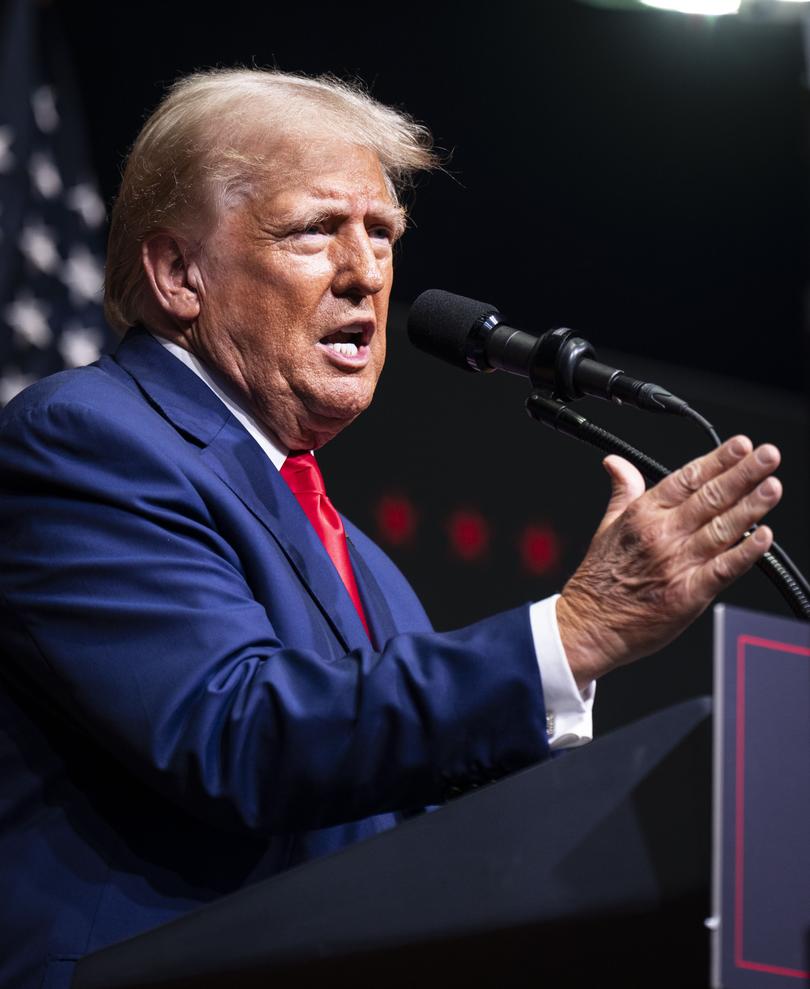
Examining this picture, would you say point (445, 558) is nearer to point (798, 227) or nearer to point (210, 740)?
point (798, 227)

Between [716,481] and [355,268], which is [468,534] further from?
[716,481]

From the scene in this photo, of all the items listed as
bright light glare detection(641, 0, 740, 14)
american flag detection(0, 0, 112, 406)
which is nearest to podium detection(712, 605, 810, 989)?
bright light glare detection(641, 0, 740, 14)

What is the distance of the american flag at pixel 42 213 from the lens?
338 centimetres

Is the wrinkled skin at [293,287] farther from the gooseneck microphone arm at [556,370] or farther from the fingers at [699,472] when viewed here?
the fingers at [699,472]

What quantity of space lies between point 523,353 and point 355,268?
1.29 feet

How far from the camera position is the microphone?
130 cm

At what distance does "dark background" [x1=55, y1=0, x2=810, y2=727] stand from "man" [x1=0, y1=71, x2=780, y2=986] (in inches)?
65.3

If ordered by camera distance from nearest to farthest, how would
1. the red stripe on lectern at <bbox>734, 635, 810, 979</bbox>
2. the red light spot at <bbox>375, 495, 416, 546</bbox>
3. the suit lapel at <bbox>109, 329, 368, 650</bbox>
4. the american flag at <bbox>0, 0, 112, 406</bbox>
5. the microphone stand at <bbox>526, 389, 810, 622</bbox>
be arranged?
the red stripe on lectern at <bbox>734, 635, 810, 979</bbox> < the microphone stand at <bbox>526, 389, 810, 622</bbox> < the suit lapel at <bbox>109, 329, 368, 650</bbox> < the american flag at <bbox>0, 0, 112, 406</bbox> < the red light spot at <bbox>375, 495, 416, 546</bbox>

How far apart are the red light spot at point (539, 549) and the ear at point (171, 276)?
2.06m

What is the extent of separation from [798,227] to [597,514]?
1014mm

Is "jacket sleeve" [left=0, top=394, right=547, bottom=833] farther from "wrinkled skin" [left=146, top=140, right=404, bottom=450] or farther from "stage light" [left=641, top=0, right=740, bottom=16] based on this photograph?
"stage light" [left=641, top=0, right=740, bottom=16]

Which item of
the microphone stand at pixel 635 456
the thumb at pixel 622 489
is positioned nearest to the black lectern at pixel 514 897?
the thumb at pixel 622 489

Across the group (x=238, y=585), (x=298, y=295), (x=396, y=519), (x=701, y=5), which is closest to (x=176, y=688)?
(x=238, y=585)

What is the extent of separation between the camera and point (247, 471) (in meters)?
1.55
